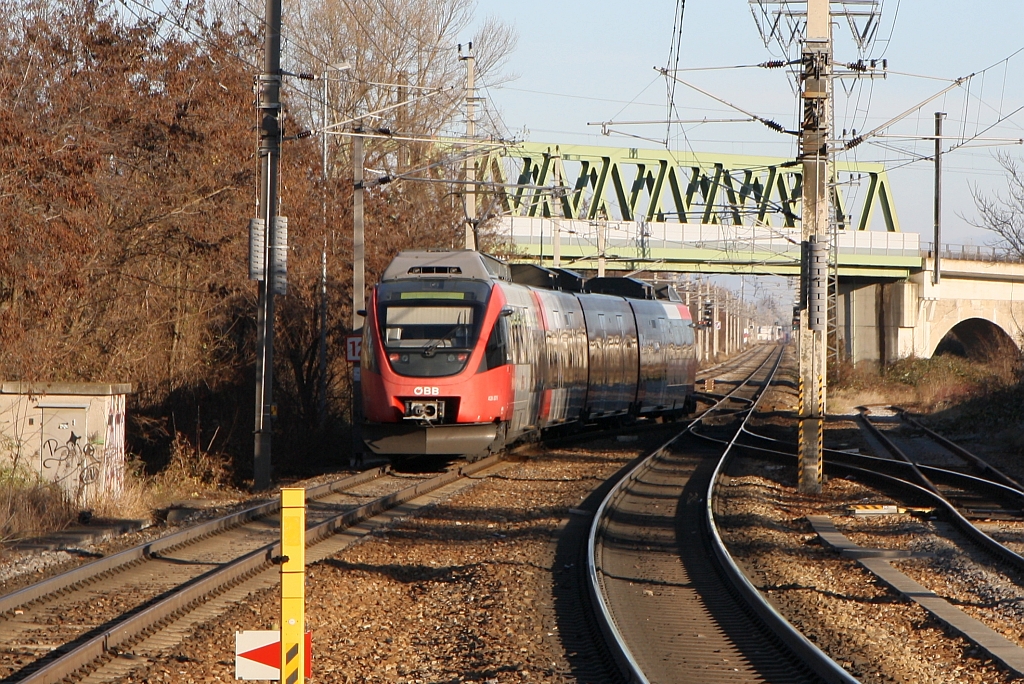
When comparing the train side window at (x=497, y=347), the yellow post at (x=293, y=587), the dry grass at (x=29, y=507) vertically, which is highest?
the train side window at (x=497, y=347)

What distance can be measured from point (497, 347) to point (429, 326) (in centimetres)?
116

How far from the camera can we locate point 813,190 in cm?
1820

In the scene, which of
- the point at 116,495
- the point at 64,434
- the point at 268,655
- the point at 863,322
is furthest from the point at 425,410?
the point at 863,322

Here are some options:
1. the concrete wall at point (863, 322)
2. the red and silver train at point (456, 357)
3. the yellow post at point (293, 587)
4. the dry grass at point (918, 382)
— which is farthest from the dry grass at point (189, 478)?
the concrete wall at point (863, 322)

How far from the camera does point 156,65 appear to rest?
2159cm

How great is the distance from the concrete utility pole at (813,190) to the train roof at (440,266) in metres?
5.39

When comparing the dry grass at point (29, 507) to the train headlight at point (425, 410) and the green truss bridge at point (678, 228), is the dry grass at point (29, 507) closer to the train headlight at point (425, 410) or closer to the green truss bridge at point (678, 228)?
the train headlight at point (425, 410)

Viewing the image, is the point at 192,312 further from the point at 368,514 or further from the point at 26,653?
the point at 26,653

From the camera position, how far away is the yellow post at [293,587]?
19.1ft

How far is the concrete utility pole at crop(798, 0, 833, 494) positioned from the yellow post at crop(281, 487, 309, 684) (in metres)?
13.2

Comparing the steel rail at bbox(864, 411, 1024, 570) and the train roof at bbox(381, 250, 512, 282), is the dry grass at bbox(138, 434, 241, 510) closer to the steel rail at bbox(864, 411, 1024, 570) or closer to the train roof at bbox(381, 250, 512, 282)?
the train roof at bbox(381, 250, 512, 282)

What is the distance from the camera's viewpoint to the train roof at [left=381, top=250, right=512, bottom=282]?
20.2 m

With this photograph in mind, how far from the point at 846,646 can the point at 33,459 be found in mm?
11670

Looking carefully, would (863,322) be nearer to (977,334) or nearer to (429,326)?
(977,334)
